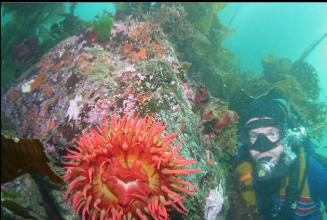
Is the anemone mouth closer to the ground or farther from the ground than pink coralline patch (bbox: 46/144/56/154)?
closer to the ground

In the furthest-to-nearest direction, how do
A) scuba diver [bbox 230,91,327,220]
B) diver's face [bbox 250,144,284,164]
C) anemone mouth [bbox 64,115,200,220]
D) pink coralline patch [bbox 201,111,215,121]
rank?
1. diver's face [bbox 250,144,284,164]
2. scuba diver [bbox 230,91,327,220]
3. pink coralline patch [bbox 201,111,215,121]
4. anemone mouth [bbox 64,115,200,220]

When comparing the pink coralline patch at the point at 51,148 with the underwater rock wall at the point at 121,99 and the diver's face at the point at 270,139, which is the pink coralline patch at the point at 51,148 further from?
the diver's face at the point at 270,139

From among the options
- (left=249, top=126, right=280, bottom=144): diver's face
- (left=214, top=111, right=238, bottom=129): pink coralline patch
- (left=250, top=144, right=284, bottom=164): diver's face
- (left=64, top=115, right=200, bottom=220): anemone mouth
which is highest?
(left=249, top=126, right=280, bottom=144): diver's face

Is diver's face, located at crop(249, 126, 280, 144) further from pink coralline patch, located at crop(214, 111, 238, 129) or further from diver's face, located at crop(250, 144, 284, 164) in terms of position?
pink coralline patch, located at crop(214, 111, 238, 129)

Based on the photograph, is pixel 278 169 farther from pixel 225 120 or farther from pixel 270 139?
pixel 225 120

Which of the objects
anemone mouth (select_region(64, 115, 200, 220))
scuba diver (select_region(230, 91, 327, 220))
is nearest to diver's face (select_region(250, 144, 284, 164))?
scuba diver (select_region(230, 91, 327, 220))

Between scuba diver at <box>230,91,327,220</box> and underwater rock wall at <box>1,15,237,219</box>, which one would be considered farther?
scuba diver at <box>230,91,327,220</box>

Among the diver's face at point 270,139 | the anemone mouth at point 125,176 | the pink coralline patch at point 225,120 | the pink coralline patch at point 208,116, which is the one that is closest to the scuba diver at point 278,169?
the diver's face at point 270,139

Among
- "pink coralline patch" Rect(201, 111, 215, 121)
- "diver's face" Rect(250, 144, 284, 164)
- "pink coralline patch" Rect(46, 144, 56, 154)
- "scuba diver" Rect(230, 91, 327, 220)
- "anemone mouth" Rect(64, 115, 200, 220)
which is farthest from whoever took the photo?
"diver's face" Rect(250, 144, 284, 164)

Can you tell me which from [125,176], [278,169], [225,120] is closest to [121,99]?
[125,176]
